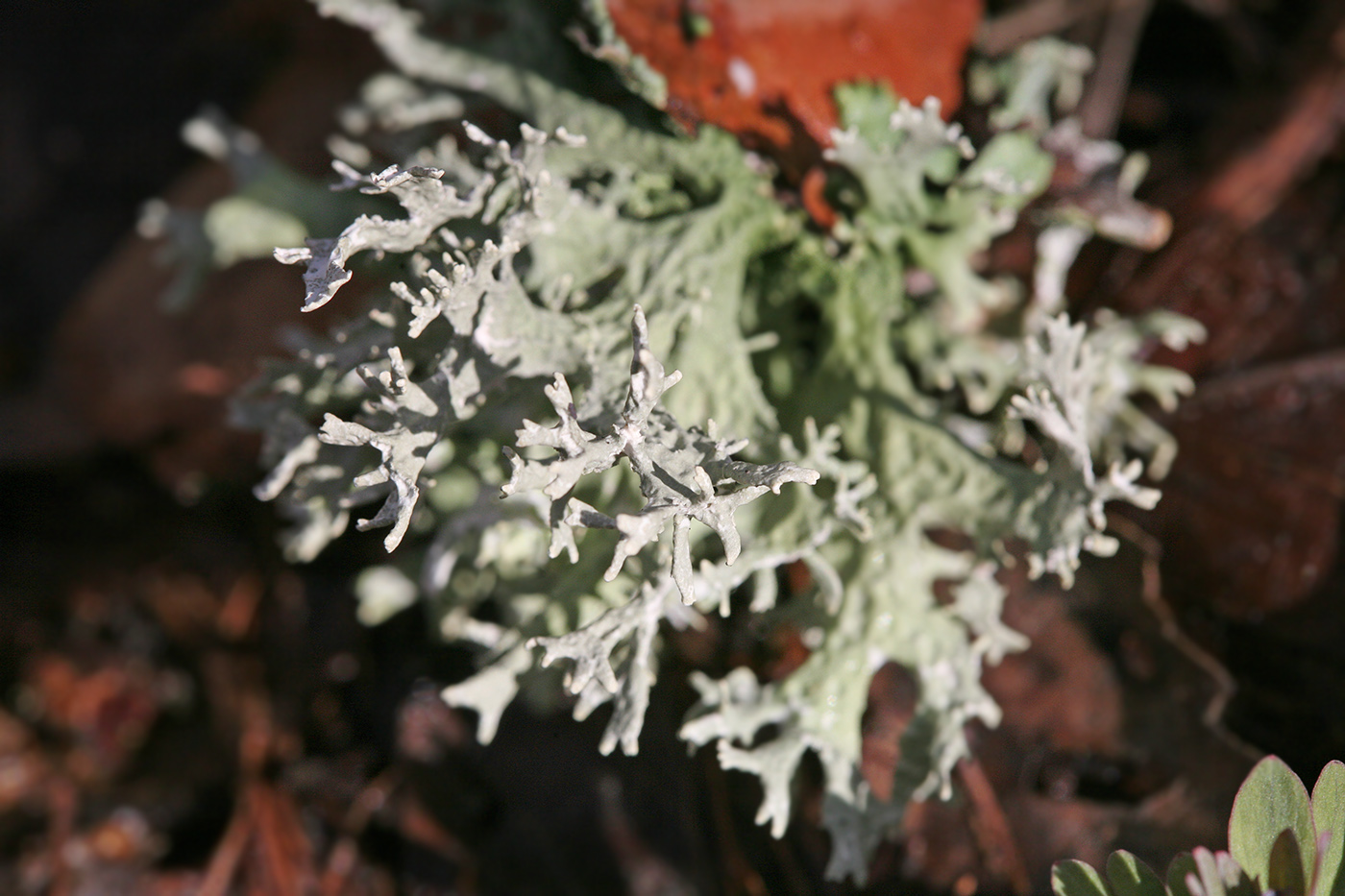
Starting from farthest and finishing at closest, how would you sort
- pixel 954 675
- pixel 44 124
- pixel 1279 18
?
pixel 44 124 < pixel 1279 18 < pixel 954 675

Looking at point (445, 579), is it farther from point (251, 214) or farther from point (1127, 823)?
point (1127, 823)

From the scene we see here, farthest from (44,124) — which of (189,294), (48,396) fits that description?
(189,294)

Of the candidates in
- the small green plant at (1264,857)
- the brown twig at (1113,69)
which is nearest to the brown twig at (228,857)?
the small green plant at (1264,857)

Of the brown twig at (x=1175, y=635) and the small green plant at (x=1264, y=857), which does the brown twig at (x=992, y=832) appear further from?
the small green plant at (x=1264, y=857)

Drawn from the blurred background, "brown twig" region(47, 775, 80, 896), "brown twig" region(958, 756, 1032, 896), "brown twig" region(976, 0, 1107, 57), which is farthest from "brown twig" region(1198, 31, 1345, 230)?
"brown twig" region(47, 775, 80, 896)

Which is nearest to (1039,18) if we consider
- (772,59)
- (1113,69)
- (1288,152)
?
(1113,69)

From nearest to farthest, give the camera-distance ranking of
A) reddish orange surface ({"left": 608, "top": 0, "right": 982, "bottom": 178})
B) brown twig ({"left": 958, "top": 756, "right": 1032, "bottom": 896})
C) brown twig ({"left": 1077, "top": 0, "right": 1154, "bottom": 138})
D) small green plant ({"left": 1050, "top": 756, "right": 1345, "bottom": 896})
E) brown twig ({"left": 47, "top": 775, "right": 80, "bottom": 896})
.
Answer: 1. small green plant ({"left": 1050, "top": 756, "right": 1345, "bottom": 896})
2. reddish orange surface ({"left": 608, "top": 0, "right": 982, "bottom": 178})
3. brown twig ({"left": 958, "top": 756, "right": 1032, "bottom": 896})
4. brown twig ({"left": 1077, "top": 0, "right": 1154, "bottom": 138})
5. brown twig ({"left": 47, "top": 775, "right": 80, "bottom": 896})

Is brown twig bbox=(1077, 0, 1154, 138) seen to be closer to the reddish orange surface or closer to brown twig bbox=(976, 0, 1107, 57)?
brown twig bbox=(976, 0, 1107, 57)
